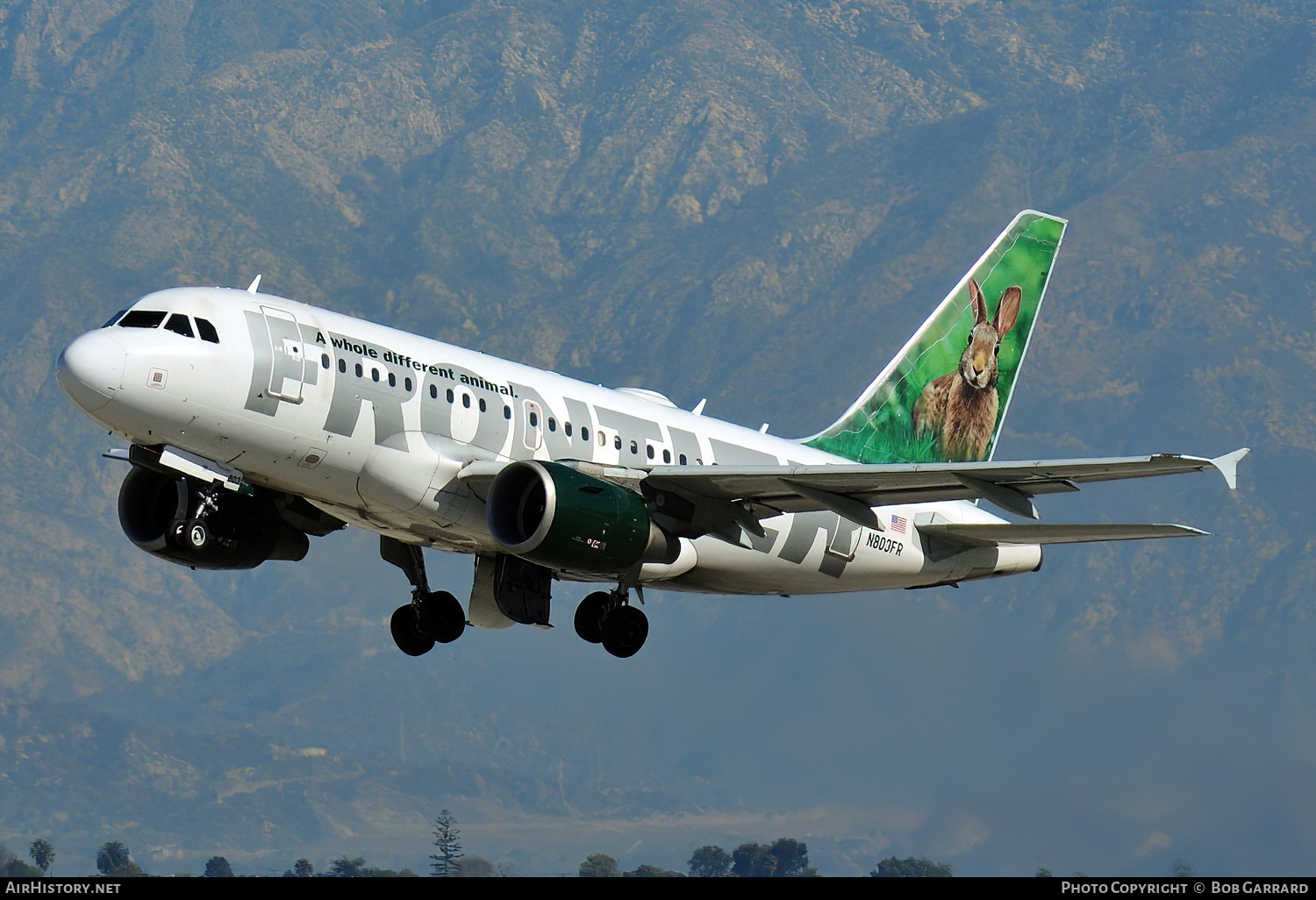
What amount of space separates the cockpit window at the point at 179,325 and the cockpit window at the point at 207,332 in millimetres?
154

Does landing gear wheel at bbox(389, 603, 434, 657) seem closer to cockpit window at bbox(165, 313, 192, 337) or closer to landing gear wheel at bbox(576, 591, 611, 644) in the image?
landing gear wheel at bbox(576, 591, 611, 644)

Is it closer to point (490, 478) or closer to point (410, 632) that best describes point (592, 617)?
point (410, 632)

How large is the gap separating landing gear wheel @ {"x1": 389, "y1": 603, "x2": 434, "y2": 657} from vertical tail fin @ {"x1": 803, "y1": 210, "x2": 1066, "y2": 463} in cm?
1042

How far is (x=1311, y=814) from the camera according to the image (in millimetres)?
160125

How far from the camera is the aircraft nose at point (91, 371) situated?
3522cm

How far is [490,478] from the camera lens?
38.7 m

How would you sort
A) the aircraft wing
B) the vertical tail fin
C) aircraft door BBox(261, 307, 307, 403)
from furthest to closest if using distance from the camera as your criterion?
1. the vertical tail fin
2. aircraft door BBox(261, 307, 307, 403)
3. the aircraft wing

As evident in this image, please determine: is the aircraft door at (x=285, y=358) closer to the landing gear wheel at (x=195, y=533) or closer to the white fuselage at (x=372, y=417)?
the white fuselage at (x=372, y=417)

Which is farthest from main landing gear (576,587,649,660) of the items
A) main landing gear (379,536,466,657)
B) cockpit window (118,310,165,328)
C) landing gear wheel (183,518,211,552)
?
cockpit window (118,310,165,328)

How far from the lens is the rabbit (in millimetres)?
51312

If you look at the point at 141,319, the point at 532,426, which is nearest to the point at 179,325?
the point at 141,319

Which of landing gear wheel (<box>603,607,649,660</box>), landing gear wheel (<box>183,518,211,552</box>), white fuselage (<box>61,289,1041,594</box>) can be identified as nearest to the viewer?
white fuselage (<box>61,289,1041,594</box>)
